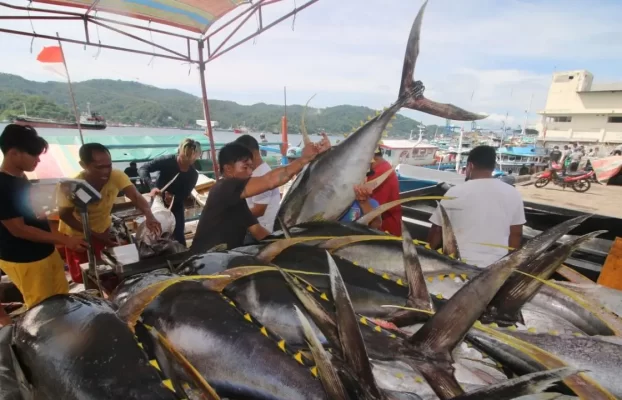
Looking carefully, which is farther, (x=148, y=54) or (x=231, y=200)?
(x=148, y=54)

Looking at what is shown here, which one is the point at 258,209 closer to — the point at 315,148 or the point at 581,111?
the point at 315,148

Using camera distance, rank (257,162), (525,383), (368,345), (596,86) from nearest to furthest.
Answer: (525,383) < (368,345) < (257,162) < (596,86)

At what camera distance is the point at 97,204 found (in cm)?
324

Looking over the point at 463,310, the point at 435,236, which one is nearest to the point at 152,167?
the point at 435,236

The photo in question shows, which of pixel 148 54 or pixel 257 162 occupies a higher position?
pixel 148 54

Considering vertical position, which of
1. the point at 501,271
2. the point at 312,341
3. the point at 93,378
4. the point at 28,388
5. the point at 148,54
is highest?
the point at 148,54

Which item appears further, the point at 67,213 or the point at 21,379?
the point at 67,213

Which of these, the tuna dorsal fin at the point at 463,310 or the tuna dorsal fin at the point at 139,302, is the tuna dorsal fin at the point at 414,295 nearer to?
the tuna dorsal fin at the point at 463,310

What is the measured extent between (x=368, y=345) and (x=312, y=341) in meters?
0.31

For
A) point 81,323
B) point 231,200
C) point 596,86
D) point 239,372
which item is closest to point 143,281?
point 81,323

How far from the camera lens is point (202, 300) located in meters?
1.14

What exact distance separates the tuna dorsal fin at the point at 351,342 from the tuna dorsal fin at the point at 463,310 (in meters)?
0.26

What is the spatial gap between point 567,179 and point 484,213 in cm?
1471

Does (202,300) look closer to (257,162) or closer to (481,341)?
(481,341)
